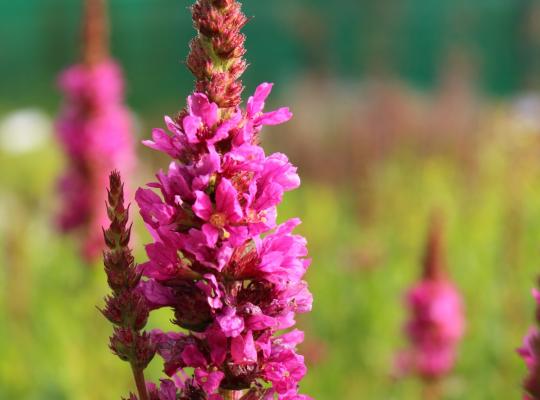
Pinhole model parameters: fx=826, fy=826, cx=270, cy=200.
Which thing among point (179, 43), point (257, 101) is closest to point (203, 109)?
point (257, 101)

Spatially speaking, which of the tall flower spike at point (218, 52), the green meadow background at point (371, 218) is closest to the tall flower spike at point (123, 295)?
the tall flower spike at point (218, 52)

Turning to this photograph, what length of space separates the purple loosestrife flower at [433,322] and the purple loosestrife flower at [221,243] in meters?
2.44

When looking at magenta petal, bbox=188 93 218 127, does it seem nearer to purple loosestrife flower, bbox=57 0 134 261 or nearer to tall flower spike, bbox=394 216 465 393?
tall flower spike, bbox=394 216 465 393

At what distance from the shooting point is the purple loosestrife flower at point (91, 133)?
4699 millimetres

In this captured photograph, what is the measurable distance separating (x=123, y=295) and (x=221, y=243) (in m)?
0.20

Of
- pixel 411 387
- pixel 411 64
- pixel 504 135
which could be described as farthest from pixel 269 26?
pixel 411 387

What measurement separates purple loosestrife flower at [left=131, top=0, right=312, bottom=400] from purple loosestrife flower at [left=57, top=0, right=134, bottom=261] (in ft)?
10.6

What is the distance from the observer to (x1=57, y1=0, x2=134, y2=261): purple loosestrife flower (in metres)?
4.70

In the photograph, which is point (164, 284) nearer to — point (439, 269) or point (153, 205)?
point (153, 205)

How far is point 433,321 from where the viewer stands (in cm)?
391

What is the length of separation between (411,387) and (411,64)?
49.8 feet

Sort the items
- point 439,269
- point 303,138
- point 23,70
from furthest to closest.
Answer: point 23,70 < point 303,138 < point 439,269

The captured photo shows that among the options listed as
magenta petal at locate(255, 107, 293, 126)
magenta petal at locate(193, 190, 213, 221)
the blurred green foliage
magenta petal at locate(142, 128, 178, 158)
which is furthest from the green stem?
the blurred green foliage

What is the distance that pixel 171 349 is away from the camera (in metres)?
1.37
